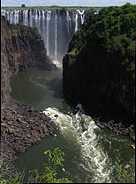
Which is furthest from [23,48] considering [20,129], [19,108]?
[20,129]

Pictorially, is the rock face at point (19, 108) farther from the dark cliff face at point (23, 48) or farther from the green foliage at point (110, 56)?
the green foliage at point (110, 56)

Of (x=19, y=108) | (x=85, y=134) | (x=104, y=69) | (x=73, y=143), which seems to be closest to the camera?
(x=73, y=143)

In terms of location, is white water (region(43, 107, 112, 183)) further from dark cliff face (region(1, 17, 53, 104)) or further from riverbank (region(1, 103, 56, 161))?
dark cliff face (region(1, 17, 53, 104))

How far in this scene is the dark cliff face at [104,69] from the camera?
48.2 metres

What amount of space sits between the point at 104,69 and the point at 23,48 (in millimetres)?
26636

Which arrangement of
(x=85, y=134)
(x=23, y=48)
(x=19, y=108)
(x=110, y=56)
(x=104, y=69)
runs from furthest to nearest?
(x=23, y=48), (x=104, y=69), (x=110, y=56), (x=19, y=108), (x=85, y=134)

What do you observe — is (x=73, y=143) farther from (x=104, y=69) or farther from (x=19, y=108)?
(x=104, y=69)

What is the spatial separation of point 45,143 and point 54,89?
72.1 ft

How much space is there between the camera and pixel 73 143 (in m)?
40.8

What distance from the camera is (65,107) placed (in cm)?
5359

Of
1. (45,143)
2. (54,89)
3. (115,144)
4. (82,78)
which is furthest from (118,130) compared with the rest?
(54,89)

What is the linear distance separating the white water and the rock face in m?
1.58

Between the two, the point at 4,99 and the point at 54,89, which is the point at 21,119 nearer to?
the point at 4,99

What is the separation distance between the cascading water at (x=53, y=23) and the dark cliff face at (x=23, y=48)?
394 centimetres
